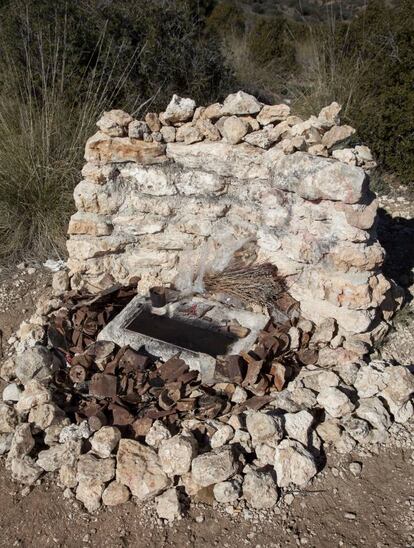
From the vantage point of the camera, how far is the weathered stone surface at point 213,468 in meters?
2.56

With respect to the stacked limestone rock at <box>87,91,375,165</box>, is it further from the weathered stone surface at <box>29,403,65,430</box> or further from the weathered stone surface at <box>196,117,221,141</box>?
the weathered stone surface at <box>29,403,65,430</box>

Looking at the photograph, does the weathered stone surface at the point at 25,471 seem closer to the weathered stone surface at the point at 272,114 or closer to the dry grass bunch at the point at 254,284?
the dry grass bunch at the point at 254,284

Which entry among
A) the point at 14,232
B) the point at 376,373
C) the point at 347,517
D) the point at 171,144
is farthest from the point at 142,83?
the point at 347,517

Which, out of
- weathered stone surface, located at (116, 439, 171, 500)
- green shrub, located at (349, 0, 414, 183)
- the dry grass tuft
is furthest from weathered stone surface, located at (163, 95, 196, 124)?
green shrub, located at (349, 0, 414, 183)

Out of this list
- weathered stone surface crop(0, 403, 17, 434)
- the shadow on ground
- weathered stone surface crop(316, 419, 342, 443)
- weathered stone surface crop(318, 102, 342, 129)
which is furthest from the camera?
the shadow on ground

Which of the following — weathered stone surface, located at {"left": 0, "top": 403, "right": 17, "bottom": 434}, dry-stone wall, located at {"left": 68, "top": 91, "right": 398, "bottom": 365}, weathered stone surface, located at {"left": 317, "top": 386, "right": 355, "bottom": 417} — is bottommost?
weathered stone surface, located at {"left": 0, "top": 403, "right": 17, "bottom": 434}

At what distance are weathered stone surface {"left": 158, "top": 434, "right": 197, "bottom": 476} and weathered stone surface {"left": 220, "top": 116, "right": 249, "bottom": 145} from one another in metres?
1.96

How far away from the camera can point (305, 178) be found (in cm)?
314

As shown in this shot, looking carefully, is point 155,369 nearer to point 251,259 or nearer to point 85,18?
point 251,259

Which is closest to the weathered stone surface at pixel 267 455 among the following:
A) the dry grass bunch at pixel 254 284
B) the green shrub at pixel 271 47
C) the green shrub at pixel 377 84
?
the dry grass bunch at pixel 254 284

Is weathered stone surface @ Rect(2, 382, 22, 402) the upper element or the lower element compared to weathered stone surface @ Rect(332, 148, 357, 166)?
lower

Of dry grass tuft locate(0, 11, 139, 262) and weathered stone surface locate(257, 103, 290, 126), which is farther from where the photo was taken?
dry grass tuft locate(0, 11, 139, 262)

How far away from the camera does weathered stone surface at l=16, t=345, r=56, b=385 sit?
325 centimetres

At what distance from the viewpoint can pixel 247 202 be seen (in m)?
3.57
